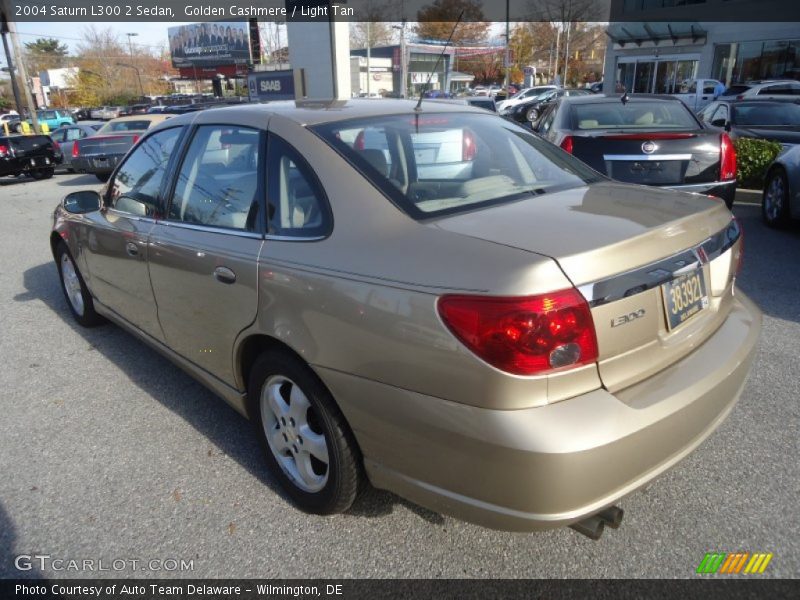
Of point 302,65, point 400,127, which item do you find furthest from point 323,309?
point 302,65

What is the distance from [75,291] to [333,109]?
3168mm

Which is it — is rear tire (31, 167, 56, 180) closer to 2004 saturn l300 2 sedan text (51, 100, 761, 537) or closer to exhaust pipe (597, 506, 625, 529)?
2004 saturn l300 2 sedan text (51, 100, 761, 537)

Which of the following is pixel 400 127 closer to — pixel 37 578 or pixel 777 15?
pixel 37 578

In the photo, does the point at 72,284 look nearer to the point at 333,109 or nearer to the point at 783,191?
the point at 333,109

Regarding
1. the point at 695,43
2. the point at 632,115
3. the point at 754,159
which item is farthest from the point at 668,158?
the point at 695,43

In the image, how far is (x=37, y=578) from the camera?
233 cm

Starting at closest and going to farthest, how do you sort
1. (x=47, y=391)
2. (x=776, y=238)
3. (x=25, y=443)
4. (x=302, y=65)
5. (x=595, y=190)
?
(x=595, y=190) → (x=25, y=443) → (x=47, y=391) → (x=776, y=238) → (x=302, y=65)

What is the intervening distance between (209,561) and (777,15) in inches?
1320

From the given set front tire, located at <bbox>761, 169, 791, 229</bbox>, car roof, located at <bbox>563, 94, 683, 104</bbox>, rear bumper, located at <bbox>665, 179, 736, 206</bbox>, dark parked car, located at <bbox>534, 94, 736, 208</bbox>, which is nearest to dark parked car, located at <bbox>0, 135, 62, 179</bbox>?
car roof, located at <bbox>563, 94, 683, 104</bbox>

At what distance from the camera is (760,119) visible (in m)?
10.6

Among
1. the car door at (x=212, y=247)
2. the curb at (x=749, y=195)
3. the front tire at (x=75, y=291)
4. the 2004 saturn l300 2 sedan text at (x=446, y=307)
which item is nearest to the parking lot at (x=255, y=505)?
the 2004 saturn l300 2 sedan text at (x=446, y=307)

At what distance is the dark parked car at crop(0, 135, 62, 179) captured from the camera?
1653 cm

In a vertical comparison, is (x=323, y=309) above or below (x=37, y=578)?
above

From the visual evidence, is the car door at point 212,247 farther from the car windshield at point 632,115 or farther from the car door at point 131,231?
the car windshield at point 632,115
